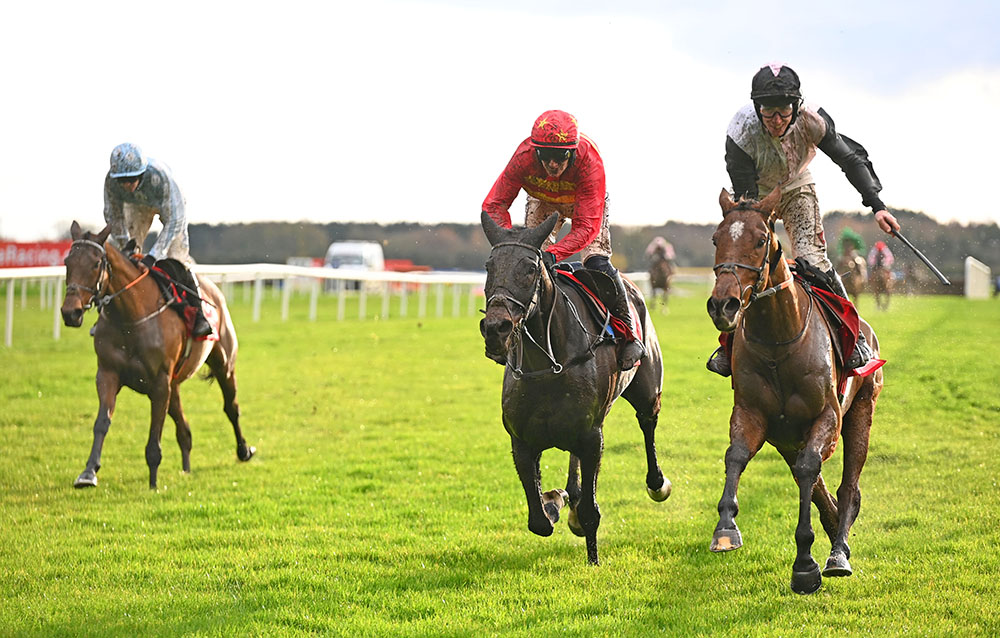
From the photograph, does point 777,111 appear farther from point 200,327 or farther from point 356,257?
point 356,257

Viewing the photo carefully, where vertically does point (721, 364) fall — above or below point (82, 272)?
below

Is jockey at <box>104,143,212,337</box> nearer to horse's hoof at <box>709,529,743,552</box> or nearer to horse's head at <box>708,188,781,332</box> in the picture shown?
horse's head at <box>708,188,781,332</box>

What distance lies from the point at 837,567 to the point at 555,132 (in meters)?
3.01

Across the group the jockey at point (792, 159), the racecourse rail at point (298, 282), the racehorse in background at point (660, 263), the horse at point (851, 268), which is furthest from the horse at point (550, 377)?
the racehorse in background at point (660, 263)

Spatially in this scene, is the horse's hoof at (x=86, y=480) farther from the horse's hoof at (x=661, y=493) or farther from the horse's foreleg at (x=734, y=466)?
the horse's foreleg at (x=734, y=466)

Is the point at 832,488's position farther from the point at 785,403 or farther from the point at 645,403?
the point at 785,403

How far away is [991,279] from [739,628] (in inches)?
1400

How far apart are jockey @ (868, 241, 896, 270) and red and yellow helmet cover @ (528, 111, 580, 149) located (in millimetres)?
24318

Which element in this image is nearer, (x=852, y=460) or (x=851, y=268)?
(x=852, y=460)

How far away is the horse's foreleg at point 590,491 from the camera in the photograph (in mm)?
6227

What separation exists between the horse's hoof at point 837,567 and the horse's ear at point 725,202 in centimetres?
203

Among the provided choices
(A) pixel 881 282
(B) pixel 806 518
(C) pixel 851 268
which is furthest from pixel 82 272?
(A) pixel 881 282

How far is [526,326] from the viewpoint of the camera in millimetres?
5895

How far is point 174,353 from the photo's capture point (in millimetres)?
9555
